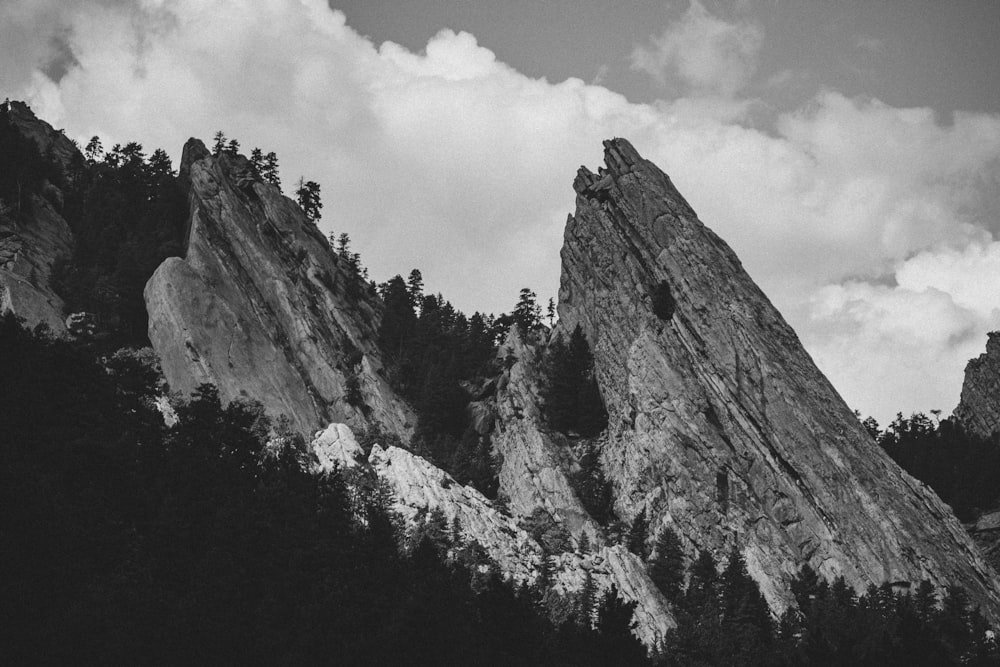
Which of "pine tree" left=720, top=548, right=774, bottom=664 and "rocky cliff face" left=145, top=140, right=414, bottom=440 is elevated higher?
"rocky cliff face" left=145, top=140, right=414, bottom=440

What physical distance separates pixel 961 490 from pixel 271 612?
3282 inches

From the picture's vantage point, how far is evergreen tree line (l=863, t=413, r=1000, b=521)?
327 feet

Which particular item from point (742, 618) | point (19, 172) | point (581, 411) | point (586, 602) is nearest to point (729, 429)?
point (581, 411)

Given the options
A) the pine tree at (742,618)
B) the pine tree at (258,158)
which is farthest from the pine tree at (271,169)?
the pine tree at (742,618)

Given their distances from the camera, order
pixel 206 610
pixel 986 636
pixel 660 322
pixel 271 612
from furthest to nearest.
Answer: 1. pixel 660 322
2. pixel 986 636
3. pixel 271 612
4. pixel 206 610

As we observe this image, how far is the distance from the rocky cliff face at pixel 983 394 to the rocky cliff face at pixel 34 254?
10725 cm

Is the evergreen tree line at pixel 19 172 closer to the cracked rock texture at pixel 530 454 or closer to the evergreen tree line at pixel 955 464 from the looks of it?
the cracked rock texture at pixel 530 454

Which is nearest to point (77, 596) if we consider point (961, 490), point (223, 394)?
point (223, 394)

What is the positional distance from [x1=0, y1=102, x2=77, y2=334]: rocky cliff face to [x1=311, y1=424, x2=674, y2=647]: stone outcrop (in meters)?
24.1

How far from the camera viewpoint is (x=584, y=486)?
7838 cm

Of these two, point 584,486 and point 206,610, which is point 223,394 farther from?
point 206,610

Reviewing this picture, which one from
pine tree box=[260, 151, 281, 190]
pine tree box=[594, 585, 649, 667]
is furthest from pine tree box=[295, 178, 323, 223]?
pine tree box=[594, 585, 649, 667]

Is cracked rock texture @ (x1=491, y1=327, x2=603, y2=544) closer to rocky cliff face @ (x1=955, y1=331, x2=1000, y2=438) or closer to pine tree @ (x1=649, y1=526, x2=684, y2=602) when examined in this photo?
pine tree @ (x1=649, y1=526, x2=684, y2=602)

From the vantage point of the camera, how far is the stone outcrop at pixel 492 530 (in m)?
66.4
